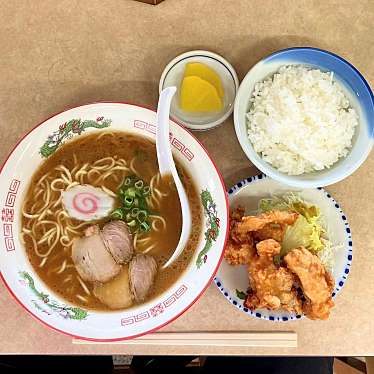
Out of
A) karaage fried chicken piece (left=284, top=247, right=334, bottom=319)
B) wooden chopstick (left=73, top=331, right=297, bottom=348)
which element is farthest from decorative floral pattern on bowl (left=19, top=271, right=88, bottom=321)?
karaage fried chicken piece (left=284, top=247, right=334, bottom=319)

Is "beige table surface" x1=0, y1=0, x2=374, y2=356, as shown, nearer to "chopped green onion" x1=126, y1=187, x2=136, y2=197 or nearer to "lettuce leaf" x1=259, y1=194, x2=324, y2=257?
"lettuce leaf" x1=259, y1=194, x2=324, y2=257

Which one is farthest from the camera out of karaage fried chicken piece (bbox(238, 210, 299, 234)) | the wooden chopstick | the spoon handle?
the wooden chopstick

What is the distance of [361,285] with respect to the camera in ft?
6.22

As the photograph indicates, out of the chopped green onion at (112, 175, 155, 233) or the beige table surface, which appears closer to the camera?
the chopped green onion at (112, 175, 155, 233)

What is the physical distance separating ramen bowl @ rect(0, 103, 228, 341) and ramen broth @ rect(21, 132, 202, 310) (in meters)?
0.03

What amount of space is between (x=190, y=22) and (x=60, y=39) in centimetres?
47

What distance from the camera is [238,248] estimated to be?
5.83 feet

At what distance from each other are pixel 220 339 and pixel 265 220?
1.55ft

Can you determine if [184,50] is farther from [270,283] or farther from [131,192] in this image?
[270,283]

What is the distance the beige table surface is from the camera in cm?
189

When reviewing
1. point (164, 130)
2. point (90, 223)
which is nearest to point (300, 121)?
point (164, 130)

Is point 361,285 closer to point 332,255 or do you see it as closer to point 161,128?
point 332,255

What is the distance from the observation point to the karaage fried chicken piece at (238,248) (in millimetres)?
1773

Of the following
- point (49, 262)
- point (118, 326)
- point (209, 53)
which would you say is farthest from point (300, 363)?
point (209, 53)
